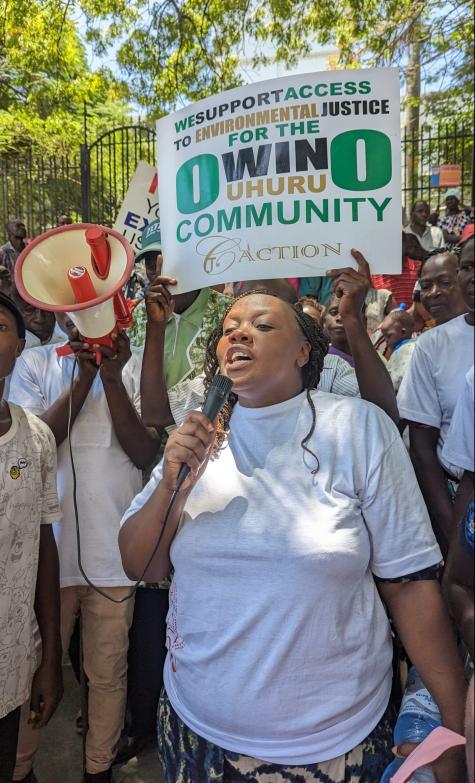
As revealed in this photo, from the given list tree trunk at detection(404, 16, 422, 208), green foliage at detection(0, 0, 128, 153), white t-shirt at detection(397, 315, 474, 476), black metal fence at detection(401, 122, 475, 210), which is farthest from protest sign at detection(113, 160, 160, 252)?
black metal fence at detection(401, 122, 475, 210)

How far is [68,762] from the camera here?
2855 mm

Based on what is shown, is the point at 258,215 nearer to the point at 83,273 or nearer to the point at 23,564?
the point at 83,273

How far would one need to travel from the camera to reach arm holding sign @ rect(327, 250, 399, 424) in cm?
204

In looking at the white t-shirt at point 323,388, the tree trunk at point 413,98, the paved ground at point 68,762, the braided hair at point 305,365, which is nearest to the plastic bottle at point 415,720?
the braided hair at point 305,365

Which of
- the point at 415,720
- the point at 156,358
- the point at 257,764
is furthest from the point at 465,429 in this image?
the point at 156,358

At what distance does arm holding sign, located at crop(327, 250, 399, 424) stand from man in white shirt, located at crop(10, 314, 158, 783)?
3.00ft

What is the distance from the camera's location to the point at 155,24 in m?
4.85

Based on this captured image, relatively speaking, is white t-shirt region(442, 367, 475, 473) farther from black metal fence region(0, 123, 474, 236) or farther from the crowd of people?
black metal fence region(0, 123, 474, 236)

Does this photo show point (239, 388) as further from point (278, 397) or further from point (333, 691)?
point (333, 691)

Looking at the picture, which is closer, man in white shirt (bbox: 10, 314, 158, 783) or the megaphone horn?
the megaphone horn

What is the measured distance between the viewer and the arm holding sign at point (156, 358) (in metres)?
2.36

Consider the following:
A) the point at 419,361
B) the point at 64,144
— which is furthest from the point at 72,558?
the point at 64,144

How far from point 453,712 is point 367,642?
0.72ft

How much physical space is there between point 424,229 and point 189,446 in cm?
764
